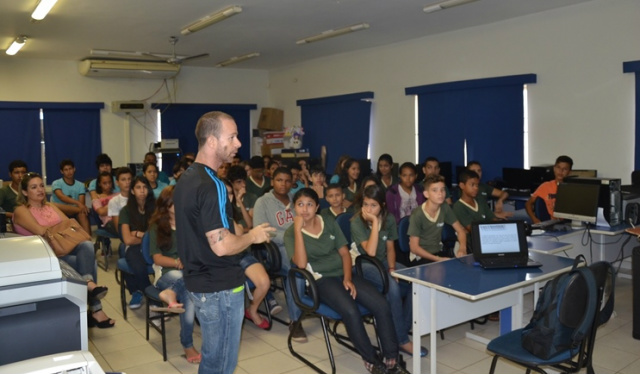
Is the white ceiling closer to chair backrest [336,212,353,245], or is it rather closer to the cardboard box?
the cardboard box

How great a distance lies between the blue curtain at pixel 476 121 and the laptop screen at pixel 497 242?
386 centimetres

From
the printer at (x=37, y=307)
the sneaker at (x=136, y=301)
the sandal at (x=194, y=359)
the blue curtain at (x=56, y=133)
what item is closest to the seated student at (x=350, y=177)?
the sneaker at (x=136, y=301)

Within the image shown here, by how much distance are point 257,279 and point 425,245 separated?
1.32m

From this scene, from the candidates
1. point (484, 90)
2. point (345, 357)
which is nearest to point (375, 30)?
point (484, 90)

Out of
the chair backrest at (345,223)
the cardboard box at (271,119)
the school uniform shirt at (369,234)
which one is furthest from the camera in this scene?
the cardboard box at (271,119)

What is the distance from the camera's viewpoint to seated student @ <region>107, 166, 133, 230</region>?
5582 millimetres

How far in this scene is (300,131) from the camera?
1055 centimetres

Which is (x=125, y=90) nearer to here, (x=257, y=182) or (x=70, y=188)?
(x=70, y=188)

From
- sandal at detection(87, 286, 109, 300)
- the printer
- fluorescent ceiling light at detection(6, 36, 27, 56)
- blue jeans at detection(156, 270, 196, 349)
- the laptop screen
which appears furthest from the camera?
fluorescent ceiling light at detection(6, 36, 27, 56)

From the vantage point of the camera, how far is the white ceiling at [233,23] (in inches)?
241

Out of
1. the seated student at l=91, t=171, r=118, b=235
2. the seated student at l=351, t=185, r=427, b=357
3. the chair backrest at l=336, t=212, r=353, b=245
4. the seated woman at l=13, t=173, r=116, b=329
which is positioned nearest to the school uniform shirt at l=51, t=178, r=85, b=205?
the seated student at l=91, t=171, r=118, b=235

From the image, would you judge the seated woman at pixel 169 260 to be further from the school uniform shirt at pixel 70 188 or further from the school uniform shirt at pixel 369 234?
the school uniform shirt at pixel 70 188

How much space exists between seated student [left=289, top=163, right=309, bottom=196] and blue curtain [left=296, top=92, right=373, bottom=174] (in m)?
0.83

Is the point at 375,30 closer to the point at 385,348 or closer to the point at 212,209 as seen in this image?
the point at 385,348
